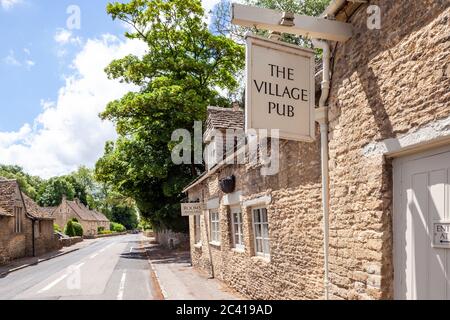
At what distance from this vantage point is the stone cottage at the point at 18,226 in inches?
990

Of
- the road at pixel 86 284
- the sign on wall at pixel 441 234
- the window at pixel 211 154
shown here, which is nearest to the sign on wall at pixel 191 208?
the window at pixel 211 154

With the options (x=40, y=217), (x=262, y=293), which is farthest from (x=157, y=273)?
(x=40, y=217)

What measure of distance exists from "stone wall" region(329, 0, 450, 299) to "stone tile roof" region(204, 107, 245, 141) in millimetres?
9793

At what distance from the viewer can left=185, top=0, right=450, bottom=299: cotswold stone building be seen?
3.91 meters

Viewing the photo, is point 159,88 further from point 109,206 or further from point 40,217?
point 109,206

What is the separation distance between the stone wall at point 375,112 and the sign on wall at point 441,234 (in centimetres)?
55

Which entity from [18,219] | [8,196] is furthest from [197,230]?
[18,219]

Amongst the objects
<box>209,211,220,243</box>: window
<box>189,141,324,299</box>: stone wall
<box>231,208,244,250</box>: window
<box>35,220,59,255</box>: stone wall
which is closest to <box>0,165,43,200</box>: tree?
<box>35,220,59,255</box>: stone wall

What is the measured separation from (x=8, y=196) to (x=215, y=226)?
20.1 m

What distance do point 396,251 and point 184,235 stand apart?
2431 centimetres

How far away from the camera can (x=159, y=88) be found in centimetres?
2362

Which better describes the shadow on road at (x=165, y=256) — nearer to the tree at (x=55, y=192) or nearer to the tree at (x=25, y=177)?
the tree at (x=55, y=192)

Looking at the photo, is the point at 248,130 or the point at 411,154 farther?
the point at 248,130

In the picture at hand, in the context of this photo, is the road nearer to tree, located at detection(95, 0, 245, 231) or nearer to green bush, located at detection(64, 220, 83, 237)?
tree, located at detection(95, 0, 245, 231)
